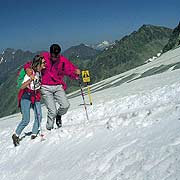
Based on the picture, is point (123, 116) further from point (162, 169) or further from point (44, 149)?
point (162, 169)

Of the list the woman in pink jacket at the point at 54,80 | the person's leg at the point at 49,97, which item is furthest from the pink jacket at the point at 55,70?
the person's leg at the point at 49,97

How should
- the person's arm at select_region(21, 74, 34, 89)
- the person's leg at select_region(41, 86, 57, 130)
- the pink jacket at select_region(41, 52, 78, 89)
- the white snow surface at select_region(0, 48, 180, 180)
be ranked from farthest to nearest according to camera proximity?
the person's leg at select_region(41, 86, 57, 130)
the pink jacket at select_region(41, 52, 78, 89)
the person's arm at select_region(21, 74, 34, 89)
the white snow surface at select_region(0, 48, 180, 180)

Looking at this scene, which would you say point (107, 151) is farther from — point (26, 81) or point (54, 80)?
point (54, 80)

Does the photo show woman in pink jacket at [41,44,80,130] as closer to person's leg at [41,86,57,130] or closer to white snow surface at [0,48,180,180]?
person's leg at [41,86,57,130]

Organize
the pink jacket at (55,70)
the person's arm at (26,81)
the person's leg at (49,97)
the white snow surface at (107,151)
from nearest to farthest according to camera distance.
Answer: the white snow surface at (107,151) → the person's arm at (26,81) → the pink jacket at (55,70) → the person's leg at (49,97)

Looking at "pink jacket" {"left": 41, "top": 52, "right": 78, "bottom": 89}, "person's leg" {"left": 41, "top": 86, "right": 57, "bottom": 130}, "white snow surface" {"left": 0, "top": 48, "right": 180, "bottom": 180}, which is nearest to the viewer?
"white snow surface" {"left": 0, "top": 48, "right": 180, "bottom": 180}

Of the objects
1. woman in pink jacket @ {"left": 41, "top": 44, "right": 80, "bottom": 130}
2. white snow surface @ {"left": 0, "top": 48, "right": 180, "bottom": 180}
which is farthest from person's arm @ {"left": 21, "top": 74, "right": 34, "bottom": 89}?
white snow surface @ {"left": 0, "top": 48, "right": 180, "bottom": 180}

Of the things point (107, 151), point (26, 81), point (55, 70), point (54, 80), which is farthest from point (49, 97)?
point (107, 151)

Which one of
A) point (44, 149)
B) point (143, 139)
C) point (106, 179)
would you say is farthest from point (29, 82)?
point (106, 179)

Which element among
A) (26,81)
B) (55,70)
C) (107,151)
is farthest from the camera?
(55,70)

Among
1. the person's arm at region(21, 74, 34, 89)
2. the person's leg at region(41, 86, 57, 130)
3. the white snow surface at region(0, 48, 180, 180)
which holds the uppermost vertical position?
the person's arm at region(21, 74, 34, 89)

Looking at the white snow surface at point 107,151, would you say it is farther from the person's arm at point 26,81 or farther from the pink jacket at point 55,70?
the person's arm at point 26,81

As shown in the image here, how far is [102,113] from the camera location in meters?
14.4

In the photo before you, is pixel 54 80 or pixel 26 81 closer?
pixel 26 81
